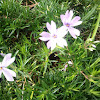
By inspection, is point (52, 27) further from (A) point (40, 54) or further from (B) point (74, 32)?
(A) point (40, 54)

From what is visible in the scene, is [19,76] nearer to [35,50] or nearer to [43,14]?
[35,50]

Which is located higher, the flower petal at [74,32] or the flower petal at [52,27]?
the flower petal at [52,27]

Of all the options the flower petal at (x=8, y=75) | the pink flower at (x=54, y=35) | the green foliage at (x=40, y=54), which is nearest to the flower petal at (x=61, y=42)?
the pink flower at (x=54, y=35)

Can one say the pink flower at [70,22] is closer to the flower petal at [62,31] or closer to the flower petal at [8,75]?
the flower petal at [62,31]

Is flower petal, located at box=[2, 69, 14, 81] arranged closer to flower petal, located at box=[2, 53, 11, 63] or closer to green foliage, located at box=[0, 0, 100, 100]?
flower petal, located at box=[2, 53, 11, 63]

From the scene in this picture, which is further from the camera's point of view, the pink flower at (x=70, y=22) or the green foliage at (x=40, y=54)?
the green foliage at (x=40, y=54)

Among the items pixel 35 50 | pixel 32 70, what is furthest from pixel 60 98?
pixel 35 50

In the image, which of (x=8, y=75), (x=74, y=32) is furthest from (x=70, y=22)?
(x=8, y=75)

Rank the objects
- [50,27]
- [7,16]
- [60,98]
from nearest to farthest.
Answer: [50,27] < [60,98] < [7,16]
